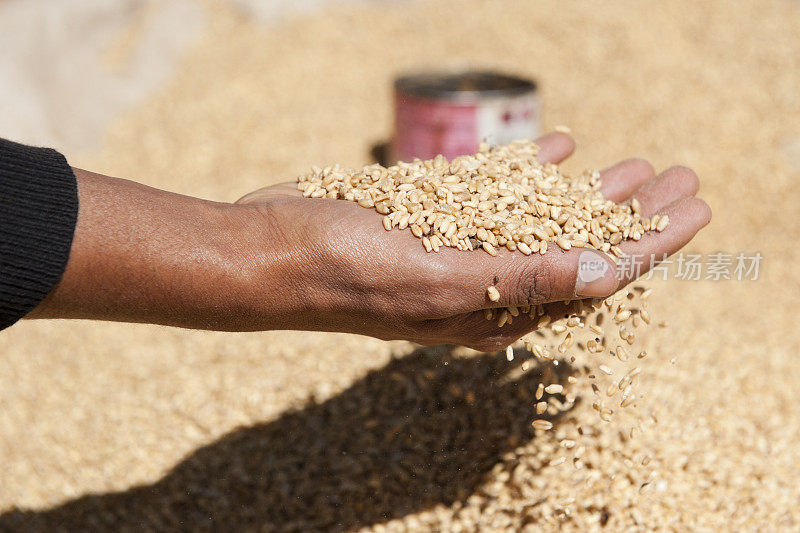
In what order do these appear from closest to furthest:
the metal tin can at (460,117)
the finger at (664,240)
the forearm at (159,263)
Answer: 1. the forearm at (159,263)
2. the finger at (664,240)
3. the metal tin can at (460,117)

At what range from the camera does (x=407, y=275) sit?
79.4 inches

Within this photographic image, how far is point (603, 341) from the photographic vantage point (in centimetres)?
244

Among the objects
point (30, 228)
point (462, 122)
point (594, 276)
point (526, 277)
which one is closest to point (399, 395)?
point (526, 277)

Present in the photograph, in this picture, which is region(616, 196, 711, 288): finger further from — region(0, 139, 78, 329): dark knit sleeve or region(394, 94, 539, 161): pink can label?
region(394, 94, 539, 161): pink can label

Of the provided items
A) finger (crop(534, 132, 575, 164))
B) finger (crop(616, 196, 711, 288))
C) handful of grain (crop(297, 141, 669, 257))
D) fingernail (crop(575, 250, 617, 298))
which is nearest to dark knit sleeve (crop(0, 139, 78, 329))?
handful of grain (crop(297, 141, 669, 257))

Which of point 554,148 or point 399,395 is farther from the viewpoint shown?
point 399,395

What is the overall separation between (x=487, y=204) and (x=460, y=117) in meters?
2.45

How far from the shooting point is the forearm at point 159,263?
6.08ft

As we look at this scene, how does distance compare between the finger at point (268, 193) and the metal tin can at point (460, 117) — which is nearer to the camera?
the finger at point (268, 193)

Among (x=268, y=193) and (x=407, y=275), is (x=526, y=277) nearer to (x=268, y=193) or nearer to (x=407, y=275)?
(x=407, y=275)

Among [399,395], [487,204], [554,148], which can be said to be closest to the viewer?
[487,204]

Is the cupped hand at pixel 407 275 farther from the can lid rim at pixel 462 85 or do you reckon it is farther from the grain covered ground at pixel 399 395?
the can lid rim at pixel 462 85

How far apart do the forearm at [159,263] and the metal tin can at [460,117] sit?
2586 mm

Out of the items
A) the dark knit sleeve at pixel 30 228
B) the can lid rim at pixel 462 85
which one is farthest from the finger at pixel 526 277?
the can lid rim at pixel 462 85
